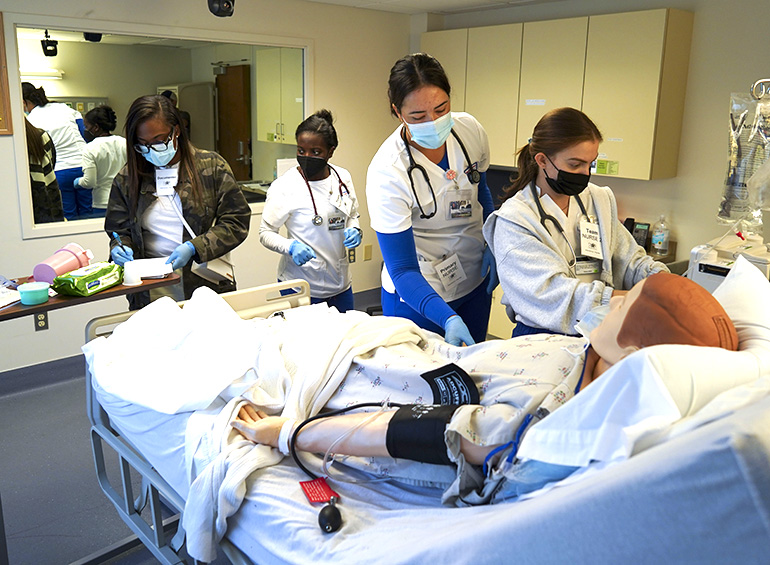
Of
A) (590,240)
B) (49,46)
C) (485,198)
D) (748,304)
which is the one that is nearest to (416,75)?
(485,198)

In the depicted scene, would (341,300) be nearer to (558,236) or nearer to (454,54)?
(558,236)

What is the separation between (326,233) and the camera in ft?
9.95

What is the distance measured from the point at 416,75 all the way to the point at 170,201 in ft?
4.07

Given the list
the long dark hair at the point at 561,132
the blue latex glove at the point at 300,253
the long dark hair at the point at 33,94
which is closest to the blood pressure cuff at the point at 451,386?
the long dark hair at the point at 561,132

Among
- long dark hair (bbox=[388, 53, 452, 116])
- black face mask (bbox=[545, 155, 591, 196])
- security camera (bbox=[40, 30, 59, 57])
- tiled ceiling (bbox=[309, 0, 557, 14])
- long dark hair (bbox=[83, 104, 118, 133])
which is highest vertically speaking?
tiled ceiling (bbox=[309, 0, 557, 14])

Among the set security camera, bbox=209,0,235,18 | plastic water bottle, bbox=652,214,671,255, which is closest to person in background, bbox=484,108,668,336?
plastic water bottle, bbox=652,214,671,255

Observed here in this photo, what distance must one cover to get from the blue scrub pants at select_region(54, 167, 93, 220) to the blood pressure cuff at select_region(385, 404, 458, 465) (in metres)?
3.25

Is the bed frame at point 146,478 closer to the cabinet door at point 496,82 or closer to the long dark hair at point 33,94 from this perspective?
the long dark hair at point 33,94

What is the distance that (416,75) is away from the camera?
2029 millimetres

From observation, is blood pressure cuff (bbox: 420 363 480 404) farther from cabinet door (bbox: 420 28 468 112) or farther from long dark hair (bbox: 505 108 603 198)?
cabinet door (bbox: 420 28 468 112)

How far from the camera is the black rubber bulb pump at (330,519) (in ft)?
3.76

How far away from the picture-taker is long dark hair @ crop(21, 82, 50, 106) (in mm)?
3514

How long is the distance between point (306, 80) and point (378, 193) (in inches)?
112

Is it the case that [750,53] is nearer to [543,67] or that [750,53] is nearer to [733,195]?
[543,67]
